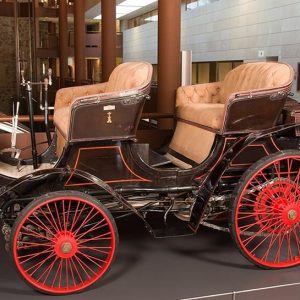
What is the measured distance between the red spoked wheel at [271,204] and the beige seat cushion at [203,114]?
39cm

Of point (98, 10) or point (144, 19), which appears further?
point (144, 19)

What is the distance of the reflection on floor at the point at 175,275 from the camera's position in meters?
2.35

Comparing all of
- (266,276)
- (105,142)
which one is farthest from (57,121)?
(266,276)

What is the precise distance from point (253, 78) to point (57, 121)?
1275mm

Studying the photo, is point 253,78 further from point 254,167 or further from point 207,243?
point 207,243

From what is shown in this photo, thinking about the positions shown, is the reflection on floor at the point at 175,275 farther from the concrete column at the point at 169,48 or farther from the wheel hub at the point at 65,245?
the concrete column at the point at 169,48

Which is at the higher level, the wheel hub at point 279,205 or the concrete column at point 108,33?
the concrete column at point 108,33

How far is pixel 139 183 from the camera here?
2.60 metres

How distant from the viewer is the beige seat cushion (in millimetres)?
2767

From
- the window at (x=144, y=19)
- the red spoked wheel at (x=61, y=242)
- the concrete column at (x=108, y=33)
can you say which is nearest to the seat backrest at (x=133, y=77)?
the red spoked wheel at (x=61, y=242)

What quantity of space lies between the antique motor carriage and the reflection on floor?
0.09 metres

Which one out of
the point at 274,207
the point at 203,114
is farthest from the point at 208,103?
the point at 274,207

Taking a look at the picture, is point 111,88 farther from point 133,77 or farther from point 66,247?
point 66,247

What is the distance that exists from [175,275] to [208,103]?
1441 millimetres
